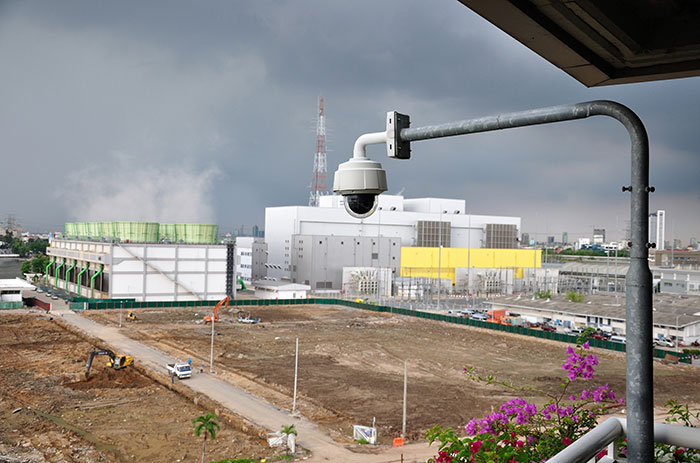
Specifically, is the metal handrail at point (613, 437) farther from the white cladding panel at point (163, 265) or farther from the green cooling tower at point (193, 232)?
the green cooling tower at point (193, 232)

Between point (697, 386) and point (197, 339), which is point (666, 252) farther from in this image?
point (197, 339)

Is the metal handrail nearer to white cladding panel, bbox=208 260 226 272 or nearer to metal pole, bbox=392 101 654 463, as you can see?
metal pole, bbox=392 101 654 463

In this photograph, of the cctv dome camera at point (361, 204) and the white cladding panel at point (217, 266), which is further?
Answer: the white cladding panel at point (217, 266)

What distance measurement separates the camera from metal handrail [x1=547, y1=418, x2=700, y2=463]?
2.42m

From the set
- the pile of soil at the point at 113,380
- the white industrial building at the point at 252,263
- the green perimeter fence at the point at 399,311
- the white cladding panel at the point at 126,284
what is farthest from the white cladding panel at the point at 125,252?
the pile of soil at the point at 113,380

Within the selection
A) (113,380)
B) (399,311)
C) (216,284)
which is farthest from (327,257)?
(113,380)

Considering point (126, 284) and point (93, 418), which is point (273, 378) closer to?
point (93, 418)

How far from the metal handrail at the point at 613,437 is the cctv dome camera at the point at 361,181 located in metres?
1.76

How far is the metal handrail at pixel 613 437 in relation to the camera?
7.95ft

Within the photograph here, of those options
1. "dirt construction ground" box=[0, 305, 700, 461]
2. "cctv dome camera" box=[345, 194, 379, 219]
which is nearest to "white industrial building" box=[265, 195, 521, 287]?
"dirt construction ground" box=[0, 305, 700, 461]

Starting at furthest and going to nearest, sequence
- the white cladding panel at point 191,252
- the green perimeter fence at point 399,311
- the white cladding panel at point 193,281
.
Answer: the white cladding panel at point 193,281 → the white cladding panel at point 191,252 → the green perimeter fence at point 399,311

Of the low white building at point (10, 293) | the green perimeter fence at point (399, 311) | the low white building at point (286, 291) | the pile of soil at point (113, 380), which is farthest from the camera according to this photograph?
the low white building at point (286, 291)

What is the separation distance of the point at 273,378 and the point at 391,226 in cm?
5103

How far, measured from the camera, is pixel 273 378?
24.1 metres
